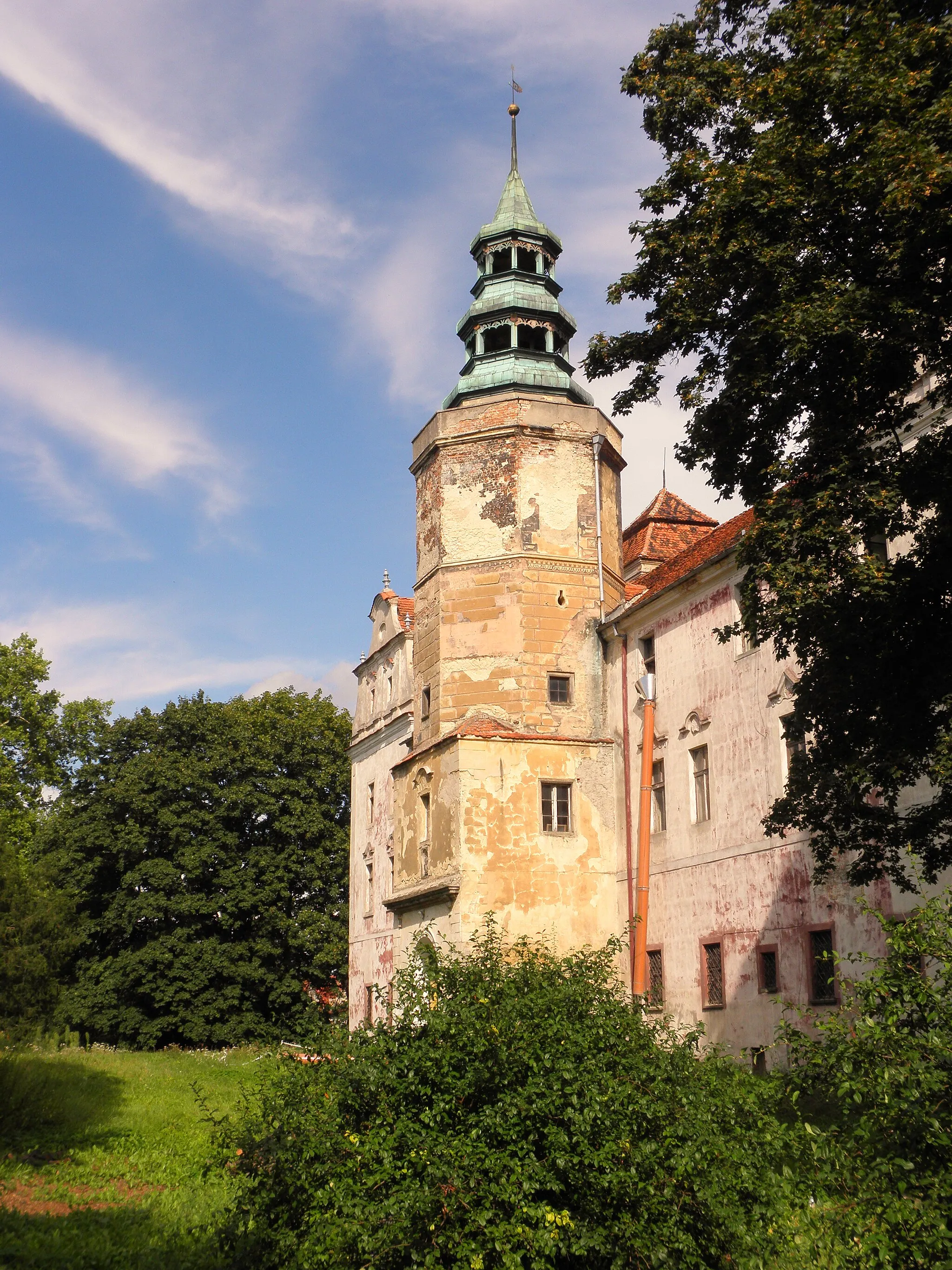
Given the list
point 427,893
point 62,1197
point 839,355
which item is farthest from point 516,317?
point 62,1197

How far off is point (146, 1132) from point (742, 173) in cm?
1748

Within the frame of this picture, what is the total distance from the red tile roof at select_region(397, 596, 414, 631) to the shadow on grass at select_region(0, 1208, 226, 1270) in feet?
81.6

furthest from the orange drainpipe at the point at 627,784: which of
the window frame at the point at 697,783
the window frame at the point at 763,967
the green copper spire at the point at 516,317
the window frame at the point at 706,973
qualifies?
the green copper spire at the point at 516,317

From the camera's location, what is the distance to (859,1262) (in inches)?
284

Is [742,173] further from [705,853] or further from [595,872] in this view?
[595,872]

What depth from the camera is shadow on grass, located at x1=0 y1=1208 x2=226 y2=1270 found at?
11.6 m

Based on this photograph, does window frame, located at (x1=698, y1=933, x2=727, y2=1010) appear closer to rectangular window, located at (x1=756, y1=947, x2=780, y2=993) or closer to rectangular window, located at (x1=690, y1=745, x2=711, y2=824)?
rectangular window, located at (x1=756, y1=947, x2=780, y2=993)

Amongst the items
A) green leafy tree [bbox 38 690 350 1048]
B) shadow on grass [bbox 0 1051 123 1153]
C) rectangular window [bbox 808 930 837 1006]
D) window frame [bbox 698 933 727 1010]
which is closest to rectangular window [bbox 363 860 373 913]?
green leafy tree [bbox 38 690 350 1048]

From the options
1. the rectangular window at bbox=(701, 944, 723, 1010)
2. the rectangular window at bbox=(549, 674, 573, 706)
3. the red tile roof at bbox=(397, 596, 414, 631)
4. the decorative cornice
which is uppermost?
the red tile roof at bbox=(397, 596, 414, 631)

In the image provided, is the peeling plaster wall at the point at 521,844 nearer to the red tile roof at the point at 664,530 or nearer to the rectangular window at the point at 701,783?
the rectangular window at the point at 701,783

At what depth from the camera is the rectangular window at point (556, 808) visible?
968 inches

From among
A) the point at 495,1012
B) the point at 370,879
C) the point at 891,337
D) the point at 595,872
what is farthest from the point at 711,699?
the point at 370,879

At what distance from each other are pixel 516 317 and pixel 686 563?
27.0 ft

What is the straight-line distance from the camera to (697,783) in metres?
23.0
